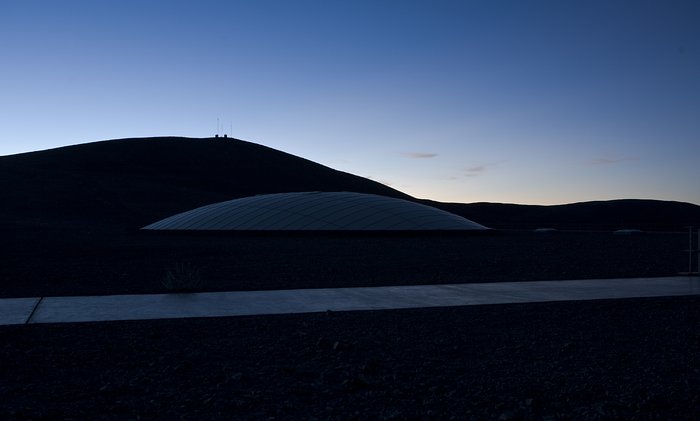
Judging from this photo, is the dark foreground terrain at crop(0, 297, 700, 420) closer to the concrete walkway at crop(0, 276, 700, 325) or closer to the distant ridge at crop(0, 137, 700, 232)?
the concrete walkway at crop(0, 276, 700, 325)

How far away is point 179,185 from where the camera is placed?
11850 cm

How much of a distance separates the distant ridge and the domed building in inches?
1417

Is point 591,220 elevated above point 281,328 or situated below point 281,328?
above

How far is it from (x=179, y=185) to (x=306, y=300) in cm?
11141

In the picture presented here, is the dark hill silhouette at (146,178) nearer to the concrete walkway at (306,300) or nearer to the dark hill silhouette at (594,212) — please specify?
the dark hill silhouette at (594,212)

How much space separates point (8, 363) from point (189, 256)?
1733cm

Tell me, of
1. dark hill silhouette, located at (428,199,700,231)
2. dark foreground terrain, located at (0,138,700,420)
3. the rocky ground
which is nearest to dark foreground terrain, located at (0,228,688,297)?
dark foreground terrain, located at (0,138,700,420)

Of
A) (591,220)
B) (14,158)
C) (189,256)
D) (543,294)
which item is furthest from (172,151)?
(543,294)

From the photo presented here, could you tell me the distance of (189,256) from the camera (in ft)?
78.6

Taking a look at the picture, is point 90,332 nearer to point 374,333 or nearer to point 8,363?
point 8,363

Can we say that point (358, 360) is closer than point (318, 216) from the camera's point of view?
Yes

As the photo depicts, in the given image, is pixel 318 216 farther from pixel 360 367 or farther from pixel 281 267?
pixel 360 367

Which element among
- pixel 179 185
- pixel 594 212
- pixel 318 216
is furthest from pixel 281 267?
pixel 594 212

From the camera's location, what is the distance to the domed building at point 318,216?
39375 mm
